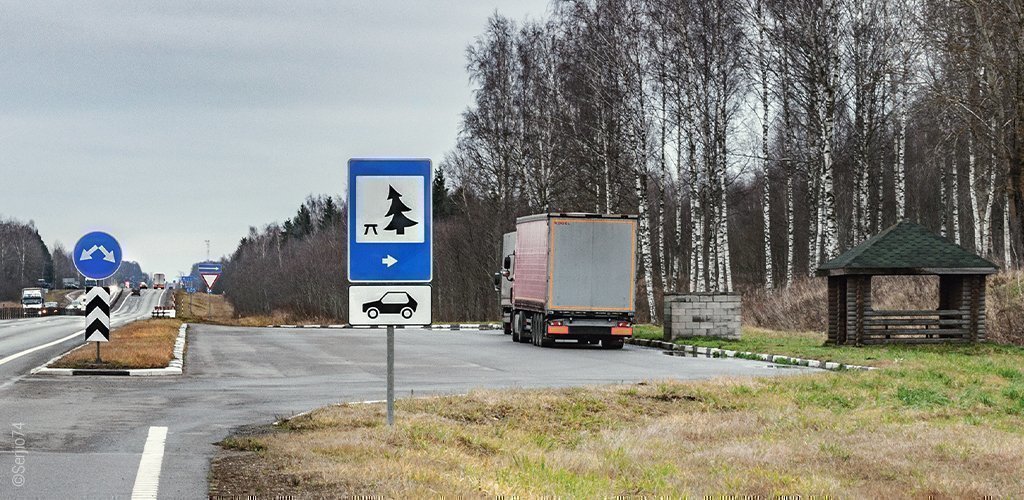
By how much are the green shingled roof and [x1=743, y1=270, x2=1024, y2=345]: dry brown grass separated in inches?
91.7

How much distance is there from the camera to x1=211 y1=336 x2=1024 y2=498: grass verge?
9055mm

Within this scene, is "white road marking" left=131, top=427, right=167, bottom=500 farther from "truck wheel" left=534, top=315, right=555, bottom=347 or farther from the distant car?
"truck wheel" left=534, top=315, right=555, bottom=347

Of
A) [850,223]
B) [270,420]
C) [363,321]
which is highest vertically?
[850,223]

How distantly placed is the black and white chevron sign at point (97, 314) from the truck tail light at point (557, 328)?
13254 mm

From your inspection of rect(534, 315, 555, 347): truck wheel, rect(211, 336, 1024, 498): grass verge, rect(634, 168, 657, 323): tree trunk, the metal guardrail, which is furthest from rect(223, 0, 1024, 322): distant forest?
the metal guardrail

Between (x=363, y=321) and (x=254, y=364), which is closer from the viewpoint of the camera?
(x=363, y=321)

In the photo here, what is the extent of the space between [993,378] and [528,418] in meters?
8.72

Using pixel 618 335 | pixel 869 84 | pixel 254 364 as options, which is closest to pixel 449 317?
pixel 869 84

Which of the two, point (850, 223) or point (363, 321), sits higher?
point (850, 223)

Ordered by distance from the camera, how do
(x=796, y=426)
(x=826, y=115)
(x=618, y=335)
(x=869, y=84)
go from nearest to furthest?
(x=796, y=426) < (x=618, y=335) < (x=826, y=115) < (x=869, y=84)

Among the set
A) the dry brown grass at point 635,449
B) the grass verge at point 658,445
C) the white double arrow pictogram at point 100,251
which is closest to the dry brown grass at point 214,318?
the white double arrow pictogram at point 100,251

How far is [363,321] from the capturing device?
11.2 meters

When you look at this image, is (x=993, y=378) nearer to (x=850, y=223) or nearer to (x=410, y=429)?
(x=410, y=429)

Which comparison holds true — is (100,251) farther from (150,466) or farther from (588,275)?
(588,275)
